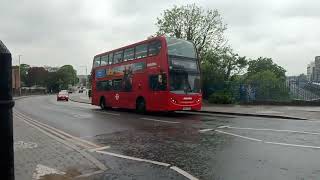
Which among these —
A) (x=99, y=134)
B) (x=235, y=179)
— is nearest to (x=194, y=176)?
(x=235, y=179)

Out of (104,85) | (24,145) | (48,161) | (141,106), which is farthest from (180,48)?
(48,161)

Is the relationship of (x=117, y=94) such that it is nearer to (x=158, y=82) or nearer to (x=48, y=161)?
(x=158, y=82)

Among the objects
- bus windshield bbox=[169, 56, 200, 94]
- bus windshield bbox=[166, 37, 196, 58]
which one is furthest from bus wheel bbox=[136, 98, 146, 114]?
bus windshield bbox=[166, 37, 196, 58]

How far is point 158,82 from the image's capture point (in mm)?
21547

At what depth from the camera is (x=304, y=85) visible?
27.5 metres

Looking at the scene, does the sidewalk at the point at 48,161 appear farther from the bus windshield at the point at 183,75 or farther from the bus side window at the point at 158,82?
the bus windshield at the point at 183,75

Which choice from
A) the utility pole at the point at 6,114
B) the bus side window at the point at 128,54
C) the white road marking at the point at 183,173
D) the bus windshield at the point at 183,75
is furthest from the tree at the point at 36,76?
the utility pole at the point at 6,114

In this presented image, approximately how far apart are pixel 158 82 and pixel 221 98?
1214cm

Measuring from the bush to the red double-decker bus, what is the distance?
32.0 ft

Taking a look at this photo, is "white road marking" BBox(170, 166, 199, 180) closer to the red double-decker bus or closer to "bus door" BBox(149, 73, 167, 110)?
the red double-decker bus

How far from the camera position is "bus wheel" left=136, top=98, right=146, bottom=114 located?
2337 centimetres

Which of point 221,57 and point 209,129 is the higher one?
point 221,57

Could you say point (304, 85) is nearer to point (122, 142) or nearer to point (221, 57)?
point (221, 57)

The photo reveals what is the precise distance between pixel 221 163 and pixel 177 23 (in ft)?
121
